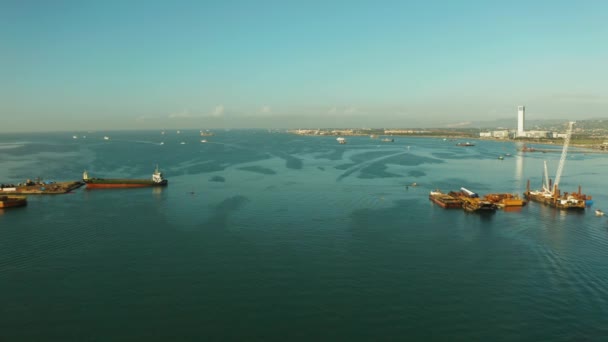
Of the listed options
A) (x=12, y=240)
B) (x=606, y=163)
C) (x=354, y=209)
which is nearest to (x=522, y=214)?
(x=354, y=209)

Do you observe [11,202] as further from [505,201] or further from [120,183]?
[505,201]

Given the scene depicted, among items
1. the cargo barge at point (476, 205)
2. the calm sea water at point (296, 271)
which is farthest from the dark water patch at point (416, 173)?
the cargo barge at point (476, 205)

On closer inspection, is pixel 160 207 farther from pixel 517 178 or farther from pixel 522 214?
pixel 517 178

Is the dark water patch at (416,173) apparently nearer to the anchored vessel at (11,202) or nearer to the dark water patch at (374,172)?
the dark water patch at (374,172)

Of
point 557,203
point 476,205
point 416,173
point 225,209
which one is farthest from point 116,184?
point 557,203

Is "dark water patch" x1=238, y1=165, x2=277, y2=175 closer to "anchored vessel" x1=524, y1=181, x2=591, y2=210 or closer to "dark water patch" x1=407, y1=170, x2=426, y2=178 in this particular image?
"dark water patch" x1=407, y1=170, x2=426, y2=178

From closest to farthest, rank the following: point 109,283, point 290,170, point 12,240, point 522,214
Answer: point 109,283 → point 12,240 → point 522,214 → point 290,170
